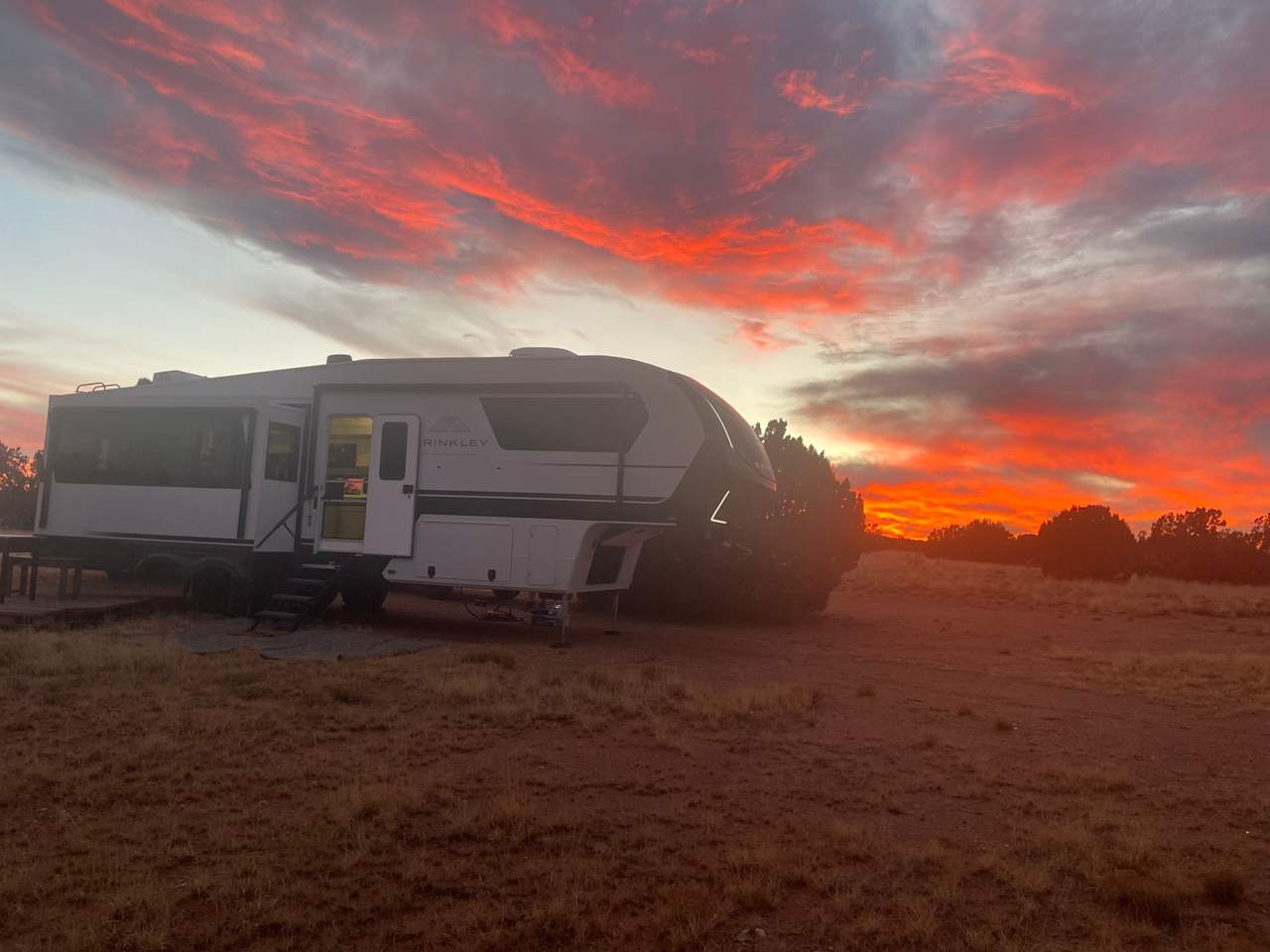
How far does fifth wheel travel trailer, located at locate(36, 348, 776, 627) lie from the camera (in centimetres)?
1182

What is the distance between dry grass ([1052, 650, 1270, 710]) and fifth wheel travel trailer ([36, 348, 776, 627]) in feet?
17.0

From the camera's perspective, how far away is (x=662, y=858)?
4.60 m

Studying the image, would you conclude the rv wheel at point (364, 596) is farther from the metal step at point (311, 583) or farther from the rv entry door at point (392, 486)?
the rv entry door at point (392, 486)

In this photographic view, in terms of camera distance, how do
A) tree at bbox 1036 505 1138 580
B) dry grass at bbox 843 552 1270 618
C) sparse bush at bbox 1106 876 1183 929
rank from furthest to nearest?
tree at bbox 1036 505 1138 580, dry grass at bbox 843 552 1270 618, sparse bush at bbox 1106 876 1183 929

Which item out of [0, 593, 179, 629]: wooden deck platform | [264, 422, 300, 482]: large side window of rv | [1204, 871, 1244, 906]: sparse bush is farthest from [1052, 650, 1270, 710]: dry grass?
[0, 593, 179, 629]: wooden deck platform

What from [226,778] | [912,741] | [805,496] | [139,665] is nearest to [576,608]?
[805,496]

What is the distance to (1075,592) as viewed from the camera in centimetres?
2970

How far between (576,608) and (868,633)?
19.0ft

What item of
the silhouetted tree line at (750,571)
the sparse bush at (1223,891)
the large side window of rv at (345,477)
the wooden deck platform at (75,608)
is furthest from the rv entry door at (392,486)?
the sparse bush at (1223,891)

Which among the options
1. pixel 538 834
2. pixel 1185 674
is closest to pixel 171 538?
pixel 538 834

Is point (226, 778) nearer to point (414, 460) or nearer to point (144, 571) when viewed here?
point (414, 460)

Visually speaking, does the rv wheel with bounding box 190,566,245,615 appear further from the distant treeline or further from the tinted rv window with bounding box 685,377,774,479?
the distant treeline

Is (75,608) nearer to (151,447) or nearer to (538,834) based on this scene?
(151,447)

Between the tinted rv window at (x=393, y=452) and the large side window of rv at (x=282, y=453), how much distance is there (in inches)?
63.8
